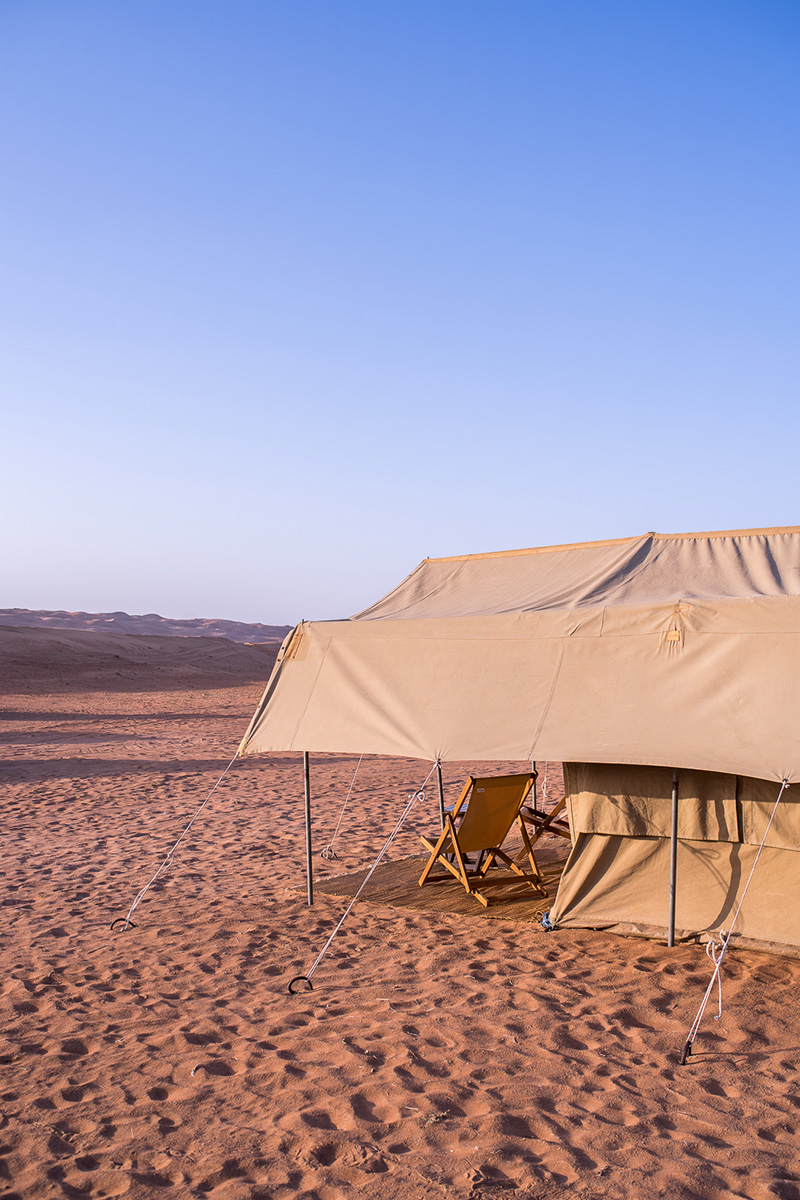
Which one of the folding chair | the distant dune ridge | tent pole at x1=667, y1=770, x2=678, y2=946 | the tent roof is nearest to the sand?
tent pole at x1=667, y1=770, x2=678, y2=946

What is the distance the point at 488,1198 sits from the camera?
3129mm

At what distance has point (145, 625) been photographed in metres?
110

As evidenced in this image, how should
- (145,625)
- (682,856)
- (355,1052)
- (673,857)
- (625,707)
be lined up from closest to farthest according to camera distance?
(355,1052) < (625,707) < (673,857) < (682,856) < (145,625)

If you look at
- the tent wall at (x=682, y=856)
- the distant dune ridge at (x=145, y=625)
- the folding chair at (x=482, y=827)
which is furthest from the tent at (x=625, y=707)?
the distant dune ridge at (x=145, y=625)

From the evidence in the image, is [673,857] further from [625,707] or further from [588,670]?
[588,670]

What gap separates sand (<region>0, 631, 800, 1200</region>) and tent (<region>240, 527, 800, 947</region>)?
0.49m

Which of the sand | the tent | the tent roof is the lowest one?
the sand

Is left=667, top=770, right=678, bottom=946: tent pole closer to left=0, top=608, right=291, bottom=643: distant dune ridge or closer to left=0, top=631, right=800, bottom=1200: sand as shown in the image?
left=0, top=631, right=800, bottom=1200: sand

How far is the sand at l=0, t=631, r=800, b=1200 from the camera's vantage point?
3.33m

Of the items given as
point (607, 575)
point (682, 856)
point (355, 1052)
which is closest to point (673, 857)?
point (682, 856)

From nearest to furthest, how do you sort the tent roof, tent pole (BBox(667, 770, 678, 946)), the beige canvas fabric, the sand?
the sand
the beige canvas fabric
tent pole (BBox(667, 770, 678, 946))
the tent roof

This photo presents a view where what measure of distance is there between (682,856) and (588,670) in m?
1.39

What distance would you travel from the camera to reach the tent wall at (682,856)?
548 centimetres

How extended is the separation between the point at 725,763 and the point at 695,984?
1.34 metres
